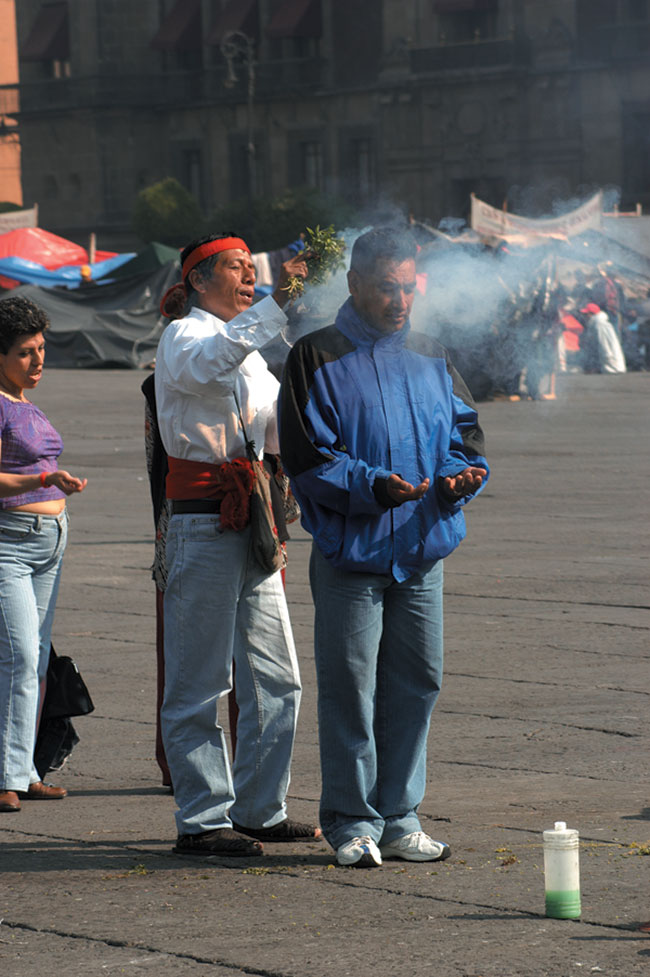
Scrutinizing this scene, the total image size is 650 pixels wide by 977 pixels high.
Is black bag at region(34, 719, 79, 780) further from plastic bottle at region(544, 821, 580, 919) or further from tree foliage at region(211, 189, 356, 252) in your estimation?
tree foliage at region(211, 189, 356, 252)

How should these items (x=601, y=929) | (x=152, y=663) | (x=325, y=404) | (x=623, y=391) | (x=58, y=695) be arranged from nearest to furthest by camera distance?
(x=601, y=929) → (x=325, y=404) → (x=58, y=695) → (x=152, y=663) → (x=623, y=391)

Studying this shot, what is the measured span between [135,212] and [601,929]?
51.7 metres

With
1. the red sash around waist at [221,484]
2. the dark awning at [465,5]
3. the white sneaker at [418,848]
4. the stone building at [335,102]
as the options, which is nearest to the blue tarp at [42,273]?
the stone building at [335,102]

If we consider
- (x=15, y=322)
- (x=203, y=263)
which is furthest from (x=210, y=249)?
(x=15, y=322)

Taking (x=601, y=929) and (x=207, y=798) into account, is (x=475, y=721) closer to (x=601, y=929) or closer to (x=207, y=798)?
(x=207, y=798)

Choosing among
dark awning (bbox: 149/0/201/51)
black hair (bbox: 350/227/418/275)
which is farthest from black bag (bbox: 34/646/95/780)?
dark awning (bbox: 149/0/201/51)

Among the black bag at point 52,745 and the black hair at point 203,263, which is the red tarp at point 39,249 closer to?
the black bag at point 52,745

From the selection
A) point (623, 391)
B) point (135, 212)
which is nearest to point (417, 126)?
point (135, 212)

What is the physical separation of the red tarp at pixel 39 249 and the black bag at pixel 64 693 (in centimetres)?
2993

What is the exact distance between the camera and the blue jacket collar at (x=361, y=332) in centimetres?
475

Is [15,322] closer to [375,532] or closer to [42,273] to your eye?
[375,532]

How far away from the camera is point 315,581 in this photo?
479 centimetres

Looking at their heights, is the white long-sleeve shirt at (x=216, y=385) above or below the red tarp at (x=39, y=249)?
above

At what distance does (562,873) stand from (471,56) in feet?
164
